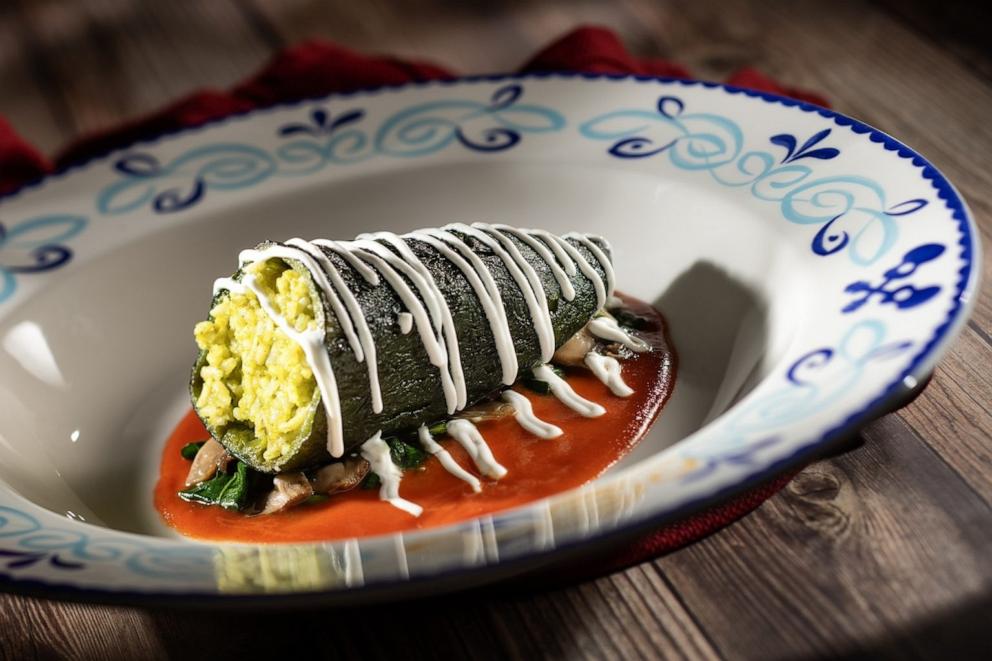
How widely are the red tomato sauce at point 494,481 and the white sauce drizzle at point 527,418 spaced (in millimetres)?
17

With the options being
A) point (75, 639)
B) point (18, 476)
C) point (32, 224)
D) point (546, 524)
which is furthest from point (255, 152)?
point (546, 524)

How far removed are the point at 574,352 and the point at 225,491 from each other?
0.97m

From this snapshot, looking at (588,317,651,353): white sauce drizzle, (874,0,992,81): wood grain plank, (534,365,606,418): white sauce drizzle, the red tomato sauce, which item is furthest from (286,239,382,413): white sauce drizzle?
(874,0,992,81): wood grain plank

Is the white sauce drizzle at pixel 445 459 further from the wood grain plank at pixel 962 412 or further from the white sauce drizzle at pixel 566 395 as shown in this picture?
the wood grain plank at pixel 962 412

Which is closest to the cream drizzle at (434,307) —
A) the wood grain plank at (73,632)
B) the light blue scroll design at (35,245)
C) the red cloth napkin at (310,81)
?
the wood grain plank at (73,632)

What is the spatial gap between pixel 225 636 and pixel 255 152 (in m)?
1.95

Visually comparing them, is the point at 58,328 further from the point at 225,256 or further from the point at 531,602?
the point at 531,602

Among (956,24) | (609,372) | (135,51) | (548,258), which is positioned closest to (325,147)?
(548,258)

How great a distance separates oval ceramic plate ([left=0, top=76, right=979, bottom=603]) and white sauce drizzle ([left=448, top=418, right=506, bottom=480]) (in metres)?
0.35

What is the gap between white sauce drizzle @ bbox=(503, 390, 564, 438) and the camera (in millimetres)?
2840

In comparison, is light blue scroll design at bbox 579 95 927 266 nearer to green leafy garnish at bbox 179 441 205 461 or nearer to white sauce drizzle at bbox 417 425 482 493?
white sauce drizzle at bbox 417 425 482 493

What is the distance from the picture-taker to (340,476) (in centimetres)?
277

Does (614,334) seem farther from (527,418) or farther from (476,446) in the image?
(476,446)

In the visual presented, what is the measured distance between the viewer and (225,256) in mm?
3680
